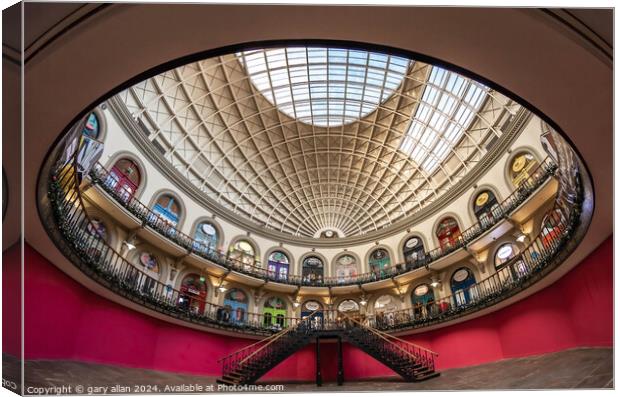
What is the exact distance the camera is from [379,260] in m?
23.8

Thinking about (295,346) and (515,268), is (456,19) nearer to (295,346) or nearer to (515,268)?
(295,346)

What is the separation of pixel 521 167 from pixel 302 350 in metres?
14.5

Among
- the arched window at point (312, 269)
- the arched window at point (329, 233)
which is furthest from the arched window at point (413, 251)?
the arched window at point (329, 233)

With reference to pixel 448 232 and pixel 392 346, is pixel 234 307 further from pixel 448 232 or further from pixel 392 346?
pixel 448 232

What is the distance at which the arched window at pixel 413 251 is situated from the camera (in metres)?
22.4

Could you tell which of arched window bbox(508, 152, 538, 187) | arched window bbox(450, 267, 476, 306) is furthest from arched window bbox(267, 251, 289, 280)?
arched window bbox(508, 152, 538, 187)

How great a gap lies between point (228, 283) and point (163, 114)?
1129 centimetres

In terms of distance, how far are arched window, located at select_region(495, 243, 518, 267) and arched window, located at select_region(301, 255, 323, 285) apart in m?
10.3

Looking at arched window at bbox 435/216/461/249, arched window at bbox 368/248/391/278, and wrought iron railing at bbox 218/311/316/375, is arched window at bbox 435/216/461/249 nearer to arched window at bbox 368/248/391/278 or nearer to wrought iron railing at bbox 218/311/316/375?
arched window at bbox 368/248/391/278

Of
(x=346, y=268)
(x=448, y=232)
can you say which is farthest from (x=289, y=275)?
(x=448, y=232)

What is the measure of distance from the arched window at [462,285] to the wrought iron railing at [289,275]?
1.47m

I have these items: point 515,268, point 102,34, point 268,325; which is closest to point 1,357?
point 102,34

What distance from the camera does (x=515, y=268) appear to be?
16875 millimetres

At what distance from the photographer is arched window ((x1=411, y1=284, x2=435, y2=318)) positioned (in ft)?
64.2
